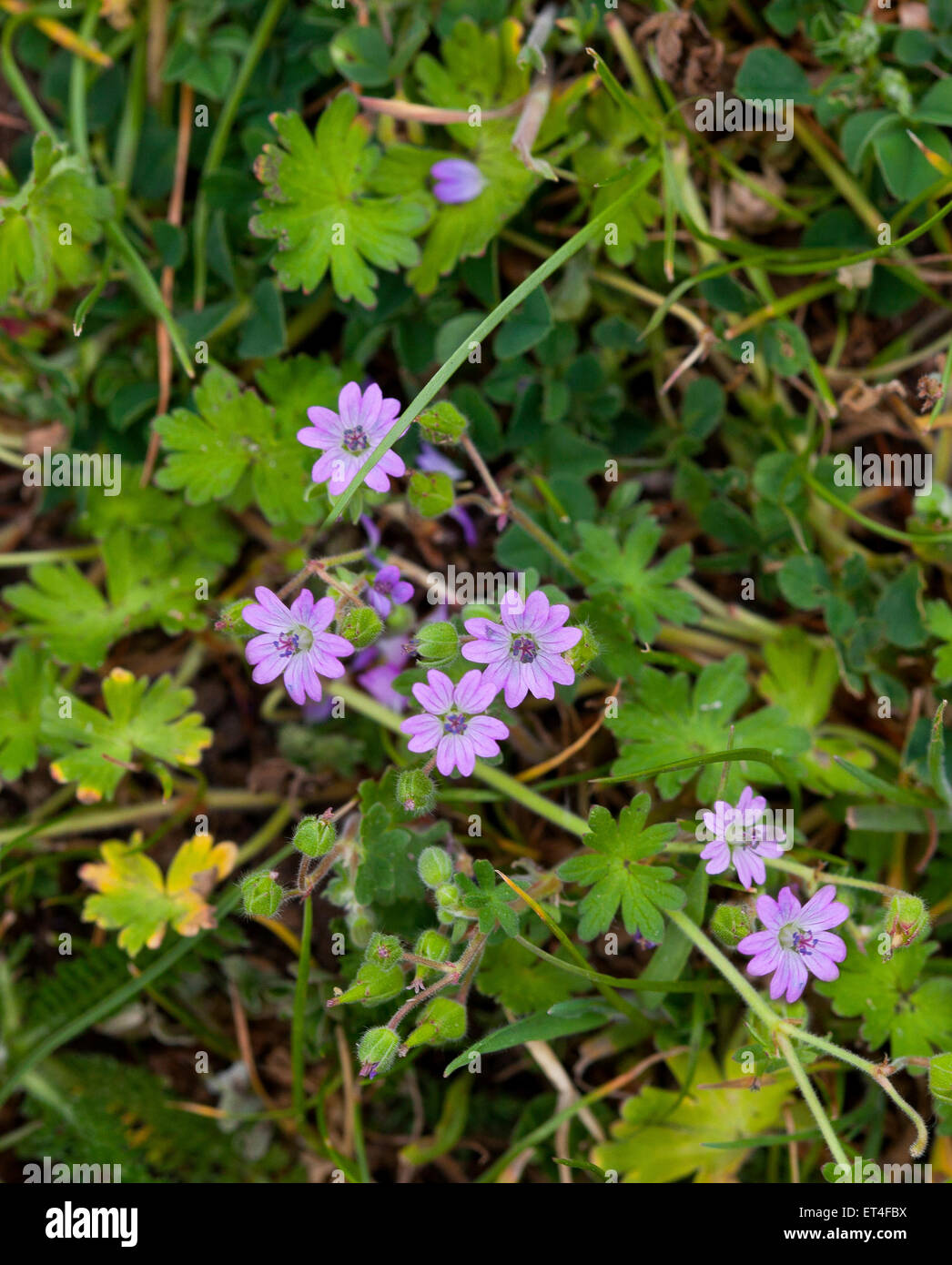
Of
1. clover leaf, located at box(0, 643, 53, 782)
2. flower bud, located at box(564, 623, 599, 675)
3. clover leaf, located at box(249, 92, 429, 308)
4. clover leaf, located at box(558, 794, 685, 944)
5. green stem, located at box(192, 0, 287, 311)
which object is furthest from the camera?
green stem, located at box(192, 0, 287, 311)

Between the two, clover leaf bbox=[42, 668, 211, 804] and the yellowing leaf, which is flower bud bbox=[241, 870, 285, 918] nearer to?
clover leaf bbox=[42, 668, 211, 804]

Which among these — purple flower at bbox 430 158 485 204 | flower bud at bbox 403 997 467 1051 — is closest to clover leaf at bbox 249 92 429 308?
purple flower at bbox 430 158 485 204

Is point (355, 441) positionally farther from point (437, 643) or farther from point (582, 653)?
point (582, 653)

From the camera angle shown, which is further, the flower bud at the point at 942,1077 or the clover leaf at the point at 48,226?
the clover leaf at the point at 48,226

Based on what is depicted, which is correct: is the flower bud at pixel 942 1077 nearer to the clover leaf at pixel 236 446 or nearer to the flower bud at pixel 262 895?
the flower bud at pixel 262 895

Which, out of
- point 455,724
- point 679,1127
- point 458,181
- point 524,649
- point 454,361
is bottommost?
point 679,1127

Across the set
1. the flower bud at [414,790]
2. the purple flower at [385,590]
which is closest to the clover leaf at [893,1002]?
the flower bud at [414,790]

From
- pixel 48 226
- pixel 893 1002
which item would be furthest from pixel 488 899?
pixel 48 226
